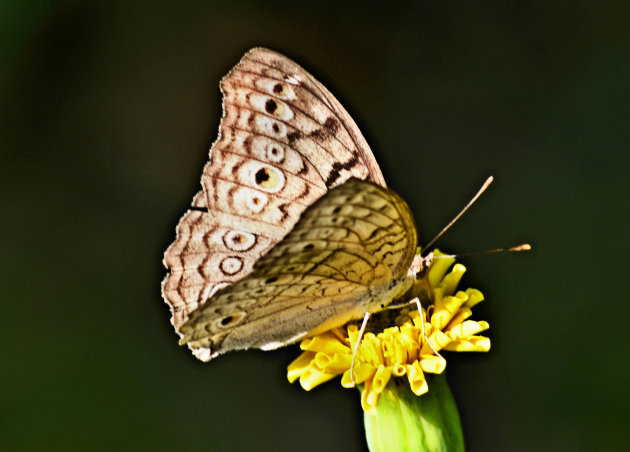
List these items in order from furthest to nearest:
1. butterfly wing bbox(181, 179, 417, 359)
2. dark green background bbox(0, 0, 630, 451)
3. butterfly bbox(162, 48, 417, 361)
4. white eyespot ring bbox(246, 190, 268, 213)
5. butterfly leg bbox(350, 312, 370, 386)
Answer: dark green background bbox(0, 0, 630, 451) < white eyespot ring bbox(246, 190, 268, 213) < butterfly bbox(162, 48, 417, 361) < butterfly leg bbox(350, 312, 370, 386) < butterfly wing bbox(181, 179, 417, 359)

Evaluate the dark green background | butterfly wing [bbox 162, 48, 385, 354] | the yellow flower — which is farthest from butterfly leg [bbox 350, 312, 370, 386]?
the dark green background

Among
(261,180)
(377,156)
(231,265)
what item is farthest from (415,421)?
(377,156)

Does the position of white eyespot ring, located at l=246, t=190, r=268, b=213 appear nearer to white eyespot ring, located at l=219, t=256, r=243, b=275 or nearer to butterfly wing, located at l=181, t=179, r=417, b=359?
white eyespot ring, located at l=219, t=256, r=243, b=275

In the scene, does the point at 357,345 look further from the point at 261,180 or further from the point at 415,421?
the point at 261,180
